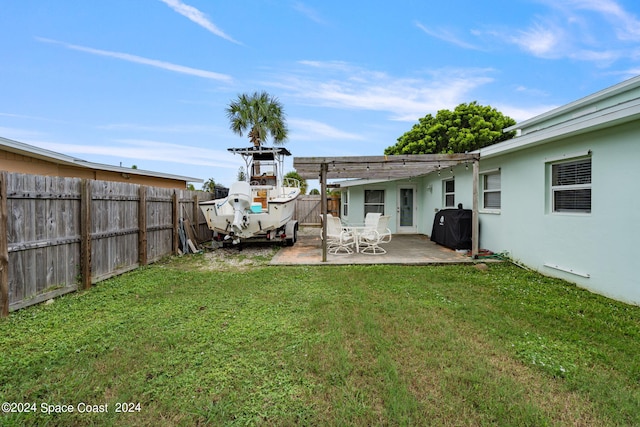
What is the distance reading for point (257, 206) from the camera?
798cm

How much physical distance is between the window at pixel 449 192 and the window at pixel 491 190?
4.61 feet

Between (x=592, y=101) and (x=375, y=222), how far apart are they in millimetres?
6337

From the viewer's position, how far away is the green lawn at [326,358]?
A: 1918mm

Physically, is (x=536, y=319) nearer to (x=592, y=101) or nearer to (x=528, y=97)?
(x=592, y=101)

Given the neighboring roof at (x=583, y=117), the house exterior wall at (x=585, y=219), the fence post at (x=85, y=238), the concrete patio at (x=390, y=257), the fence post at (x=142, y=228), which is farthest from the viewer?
the concrete patio at (x=390, y=257)

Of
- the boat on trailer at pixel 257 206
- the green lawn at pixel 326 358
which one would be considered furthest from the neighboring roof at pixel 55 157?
the green lawn at pixel 326 358

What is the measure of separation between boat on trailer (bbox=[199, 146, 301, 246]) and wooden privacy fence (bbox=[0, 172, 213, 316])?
163 cm

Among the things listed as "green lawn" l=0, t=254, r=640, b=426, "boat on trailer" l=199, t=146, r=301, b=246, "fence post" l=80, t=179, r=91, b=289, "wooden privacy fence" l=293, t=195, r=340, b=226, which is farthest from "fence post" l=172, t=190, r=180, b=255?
"wooden privacy fence" l=293, t=195, r=340, b=226

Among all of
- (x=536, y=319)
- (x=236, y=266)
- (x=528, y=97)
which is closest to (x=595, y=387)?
(x=536, y=319)

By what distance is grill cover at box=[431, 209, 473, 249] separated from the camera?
7.65 metres

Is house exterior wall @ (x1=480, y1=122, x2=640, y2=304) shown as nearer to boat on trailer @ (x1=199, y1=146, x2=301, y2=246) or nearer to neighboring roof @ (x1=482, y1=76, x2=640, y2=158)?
neighboring roof @ (x1=482, y1=76, x2=640, y2=158)

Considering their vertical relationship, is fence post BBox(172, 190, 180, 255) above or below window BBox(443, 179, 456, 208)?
below

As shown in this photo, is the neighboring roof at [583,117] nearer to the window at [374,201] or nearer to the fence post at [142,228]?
the window at [374,201]

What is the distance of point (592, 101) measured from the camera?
7344 mm
